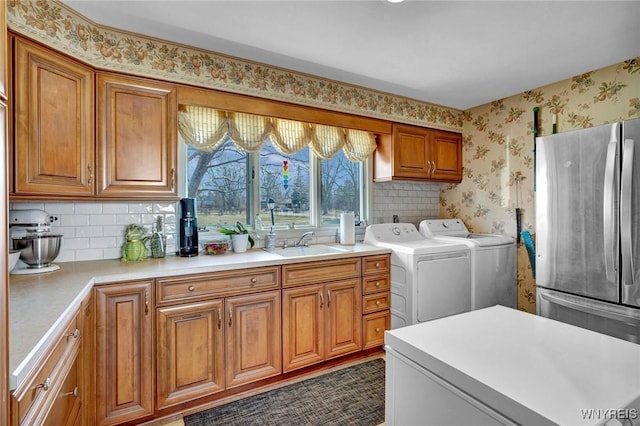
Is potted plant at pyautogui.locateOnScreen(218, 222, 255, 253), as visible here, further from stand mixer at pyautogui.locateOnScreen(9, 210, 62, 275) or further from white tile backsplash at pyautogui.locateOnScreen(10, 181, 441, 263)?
stand mixer at pyautogui.locateOnScreen(9, 210, 62, 275)

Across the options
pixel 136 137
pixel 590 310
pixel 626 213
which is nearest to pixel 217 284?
pixel 136 137

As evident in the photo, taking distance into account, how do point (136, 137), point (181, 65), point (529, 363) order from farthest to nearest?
1. point (181, 65)
2. point (136, 137)
3. point (529, 363)

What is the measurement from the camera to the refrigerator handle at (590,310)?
1.96 m

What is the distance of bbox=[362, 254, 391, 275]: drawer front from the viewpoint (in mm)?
2670

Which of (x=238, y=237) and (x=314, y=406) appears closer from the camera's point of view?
(x=314, y=406)

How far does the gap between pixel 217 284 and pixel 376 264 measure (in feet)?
4.38

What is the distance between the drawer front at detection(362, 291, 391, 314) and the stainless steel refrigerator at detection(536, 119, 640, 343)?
1150 millimetres

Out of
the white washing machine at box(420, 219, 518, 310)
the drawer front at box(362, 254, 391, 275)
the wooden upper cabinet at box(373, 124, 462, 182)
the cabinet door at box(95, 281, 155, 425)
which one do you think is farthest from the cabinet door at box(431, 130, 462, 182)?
the cabinet door at box(95, 281, 155, 425)

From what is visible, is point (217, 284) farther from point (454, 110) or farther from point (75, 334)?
point (454, 110)

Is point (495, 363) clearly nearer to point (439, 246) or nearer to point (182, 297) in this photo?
point (182, 297)

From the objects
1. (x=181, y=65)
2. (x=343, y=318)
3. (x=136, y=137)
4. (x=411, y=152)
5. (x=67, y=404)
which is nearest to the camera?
(x=67, y=404)

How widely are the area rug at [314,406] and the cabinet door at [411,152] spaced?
6.40 ft

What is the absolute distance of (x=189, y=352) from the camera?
197 cm

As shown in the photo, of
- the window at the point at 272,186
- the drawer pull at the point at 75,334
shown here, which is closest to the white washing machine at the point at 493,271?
the window at the point at 272,186
